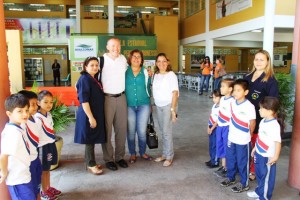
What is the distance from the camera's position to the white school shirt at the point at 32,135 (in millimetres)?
2263

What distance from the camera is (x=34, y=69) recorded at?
19828 millimetres

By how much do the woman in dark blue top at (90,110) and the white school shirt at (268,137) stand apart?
1.79 metres

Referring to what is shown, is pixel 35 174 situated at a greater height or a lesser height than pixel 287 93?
lesser

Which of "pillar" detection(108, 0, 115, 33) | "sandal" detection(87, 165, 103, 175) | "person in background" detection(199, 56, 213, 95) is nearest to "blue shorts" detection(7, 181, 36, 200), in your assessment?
"sandal" detection(87, 165, 103, 175)

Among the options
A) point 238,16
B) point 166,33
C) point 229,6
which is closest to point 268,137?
point 238,16

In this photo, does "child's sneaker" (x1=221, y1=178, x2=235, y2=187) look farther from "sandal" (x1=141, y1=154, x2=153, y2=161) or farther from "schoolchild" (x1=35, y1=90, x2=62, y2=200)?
"schoolchild" (x1=35, y1=90, x2=62, y2=200)

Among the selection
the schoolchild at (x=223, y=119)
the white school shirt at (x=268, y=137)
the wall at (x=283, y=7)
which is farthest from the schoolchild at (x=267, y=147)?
the wall at (x=283, y=7)

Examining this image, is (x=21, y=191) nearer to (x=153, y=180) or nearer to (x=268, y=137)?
(x=153, y=180)

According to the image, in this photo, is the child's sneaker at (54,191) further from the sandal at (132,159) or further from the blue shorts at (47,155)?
the sandal at (132,159)

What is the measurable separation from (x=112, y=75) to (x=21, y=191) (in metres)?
1.73

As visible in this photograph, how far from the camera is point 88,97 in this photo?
10.5 ft

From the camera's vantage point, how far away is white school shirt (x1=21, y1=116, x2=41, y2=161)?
226 cm

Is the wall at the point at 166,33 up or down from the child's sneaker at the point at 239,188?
up

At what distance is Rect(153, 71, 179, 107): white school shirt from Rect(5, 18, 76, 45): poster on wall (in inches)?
486
